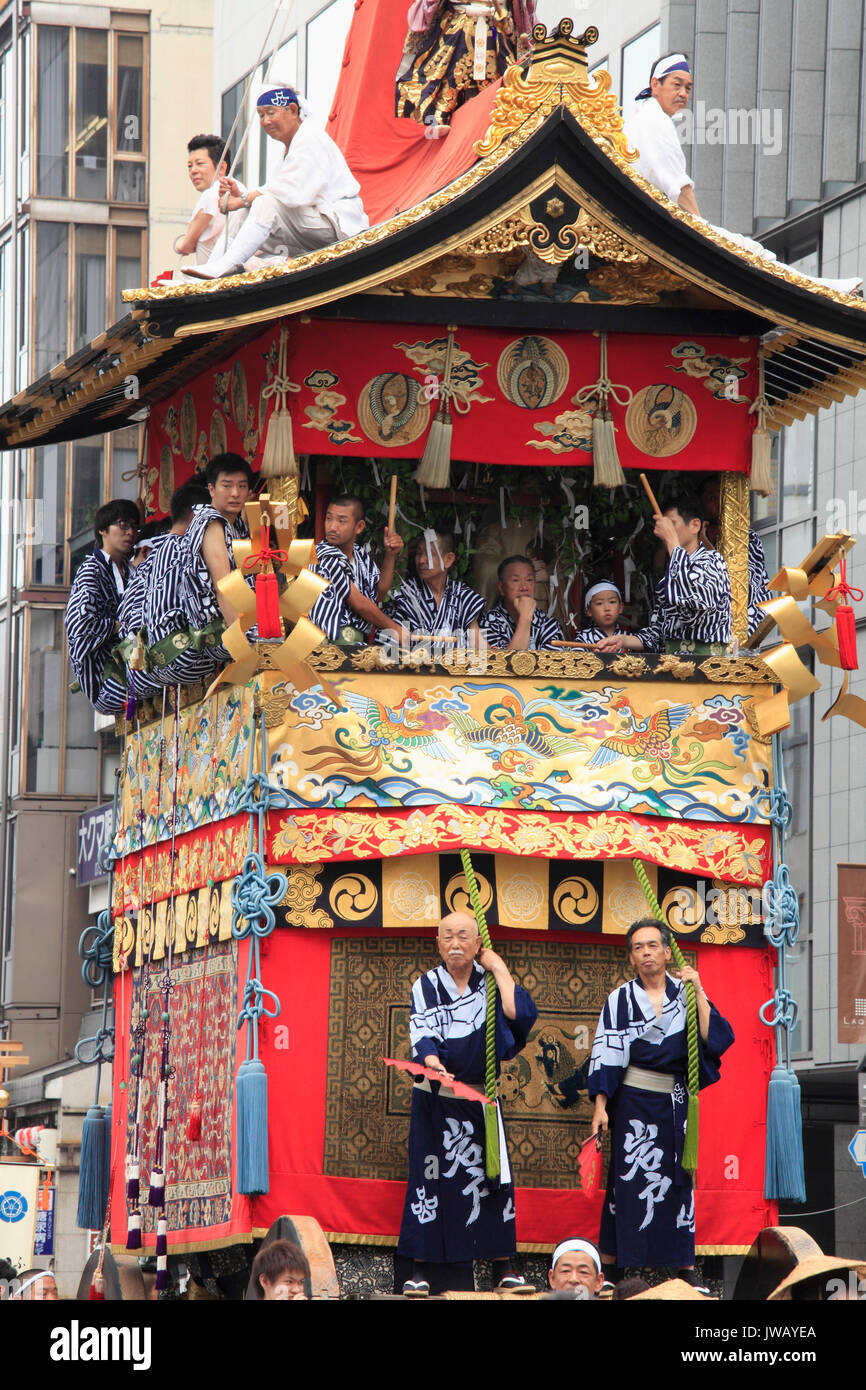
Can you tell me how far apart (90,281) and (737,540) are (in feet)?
74.3

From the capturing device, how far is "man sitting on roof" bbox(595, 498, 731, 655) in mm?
11617

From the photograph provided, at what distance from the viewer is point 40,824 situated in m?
32.2

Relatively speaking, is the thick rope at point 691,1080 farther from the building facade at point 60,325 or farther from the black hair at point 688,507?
the building facade at point 60,325

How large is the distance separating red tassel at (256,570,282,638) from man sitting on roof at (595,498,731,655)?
208 centimetres

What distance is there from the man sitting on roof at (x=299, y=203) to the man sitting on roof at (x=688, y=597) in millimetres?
2261

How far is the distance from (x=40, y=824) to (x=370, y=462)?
20739 millimetres

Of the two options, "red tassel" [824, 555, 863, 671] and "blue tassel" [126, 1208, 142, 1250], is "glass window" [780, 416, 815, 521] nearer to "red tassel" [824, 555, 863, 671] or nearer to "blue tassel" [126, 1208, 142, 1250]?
"red tassel" [824, 555, 863, 671]

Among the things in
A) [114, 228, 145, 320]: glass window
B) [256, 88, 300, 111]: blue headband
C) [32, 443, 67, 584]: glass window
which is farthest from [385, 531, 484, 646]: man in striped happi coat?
[114, 228, 145, 320]: glass window

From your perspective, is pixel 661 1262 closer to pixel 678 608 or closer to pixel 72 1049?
pixel 678 608

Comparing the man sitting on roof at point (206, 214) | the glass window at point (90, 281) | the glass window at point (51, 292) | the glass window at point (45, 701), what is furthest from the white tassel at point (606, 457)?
the glass window at point (51, 292)

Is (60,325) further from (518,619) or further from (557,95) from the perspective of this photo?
(557,95)

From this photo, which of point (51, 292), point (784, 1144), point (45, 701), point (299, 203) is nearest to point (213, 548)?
point (299, 203)

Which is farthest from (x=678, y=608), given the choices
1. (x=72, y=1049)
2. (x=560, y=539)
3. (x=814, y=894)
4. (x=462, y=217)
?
(x=72, y=1049)

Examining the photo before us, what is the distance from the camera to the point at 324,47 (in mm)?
26766
